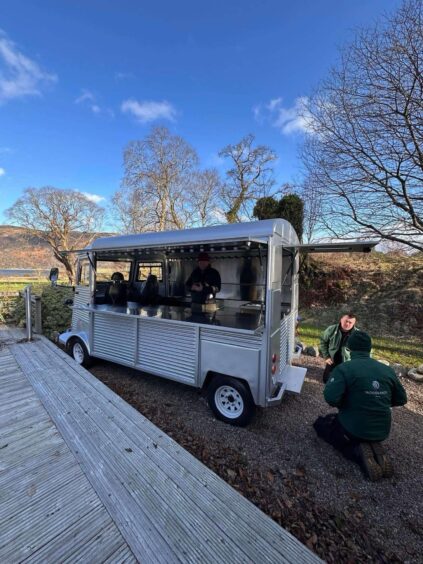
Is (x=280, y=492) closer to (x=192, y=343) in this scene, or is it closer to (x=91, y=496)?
(x=91, y=496)

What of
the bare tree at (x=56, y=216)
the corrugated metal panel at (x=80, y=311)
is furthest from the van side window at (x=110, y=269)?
the bare tree at (x=56, y=216)

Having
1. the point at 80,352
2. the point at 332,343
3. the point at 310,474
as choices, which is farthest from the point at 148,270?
the point at 310,474

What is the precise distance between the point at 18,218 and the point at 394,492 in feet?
112

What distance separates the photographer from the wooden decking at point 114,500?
1.72m

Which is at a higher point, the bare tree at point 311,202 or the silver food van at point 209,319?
the bare tree at point 311,202

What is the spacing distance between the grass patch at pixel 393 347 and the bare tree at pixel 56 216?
78.8ft

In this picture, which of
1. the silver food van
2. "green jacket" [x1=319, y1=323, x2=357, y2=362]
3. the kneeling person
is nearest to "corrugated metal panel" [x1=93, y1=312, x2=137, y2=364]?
the silver food van

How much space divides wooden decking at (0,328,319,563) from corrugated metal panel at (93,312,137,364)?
1396 mm

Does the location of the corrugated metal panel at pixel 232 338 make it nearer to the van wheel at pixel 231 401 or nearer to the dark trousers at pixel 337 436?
the van wheel at pixel 231 401

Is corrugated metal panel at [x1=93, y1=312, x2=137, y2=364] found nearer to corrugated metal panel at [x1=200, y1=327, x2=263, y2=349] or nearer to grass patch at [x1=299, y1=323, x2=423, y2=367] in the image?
corrugated metal panel at [x1=200, y1=327, x2=263, y2=349]

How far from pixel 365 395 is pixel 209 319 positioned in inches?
94.6

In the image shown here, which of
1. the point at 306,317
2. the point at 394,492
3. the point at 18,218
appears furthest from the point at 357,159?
the point at 18,218

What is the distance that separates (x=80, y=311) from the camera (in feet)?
18.6

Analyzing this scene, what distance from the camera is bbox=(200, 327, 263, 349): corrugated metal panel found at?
328 centimetres
